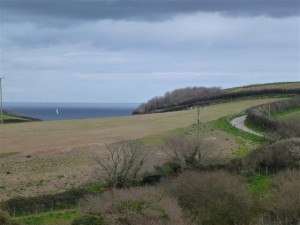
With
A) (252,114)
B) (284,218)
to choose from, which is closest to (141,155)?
(284,218)

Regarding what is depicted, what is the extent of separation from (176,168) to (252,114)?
106 ft

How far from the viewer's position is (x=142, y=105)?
460 feet

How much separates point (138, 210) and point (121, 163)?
75.9 ft

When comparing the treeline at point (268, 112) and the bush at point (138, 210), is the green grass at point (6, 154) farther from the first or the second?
the treeline at point (268, 112)

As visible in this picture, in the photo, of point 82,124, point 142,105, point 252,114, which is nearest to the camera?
point 252,114

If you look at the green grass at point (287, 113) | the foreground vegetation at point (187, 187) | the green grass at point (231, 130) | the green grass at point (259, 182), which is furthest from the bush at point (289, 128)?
the green grass at point (287, 113)

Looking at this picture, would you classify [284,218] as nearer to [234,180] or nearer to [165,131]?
[234,180]

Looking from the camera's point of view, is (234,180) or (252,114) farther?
(252,114)

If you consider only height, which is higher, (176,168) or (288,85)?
(288,85)

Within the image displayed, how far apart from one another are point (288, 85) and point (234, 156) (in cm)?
6334

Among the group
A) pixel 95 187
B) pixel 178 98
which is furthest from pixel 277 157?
pixel 178 98

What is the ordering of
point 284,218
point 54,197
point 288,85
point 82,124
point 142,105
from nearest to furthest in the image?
point 284,218, point 54,197, point 82,124, point 288,85, point 142,105

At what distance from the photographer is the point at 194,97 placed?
5108 inches

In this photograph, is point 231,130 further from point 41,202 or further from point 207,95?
point 207,95
